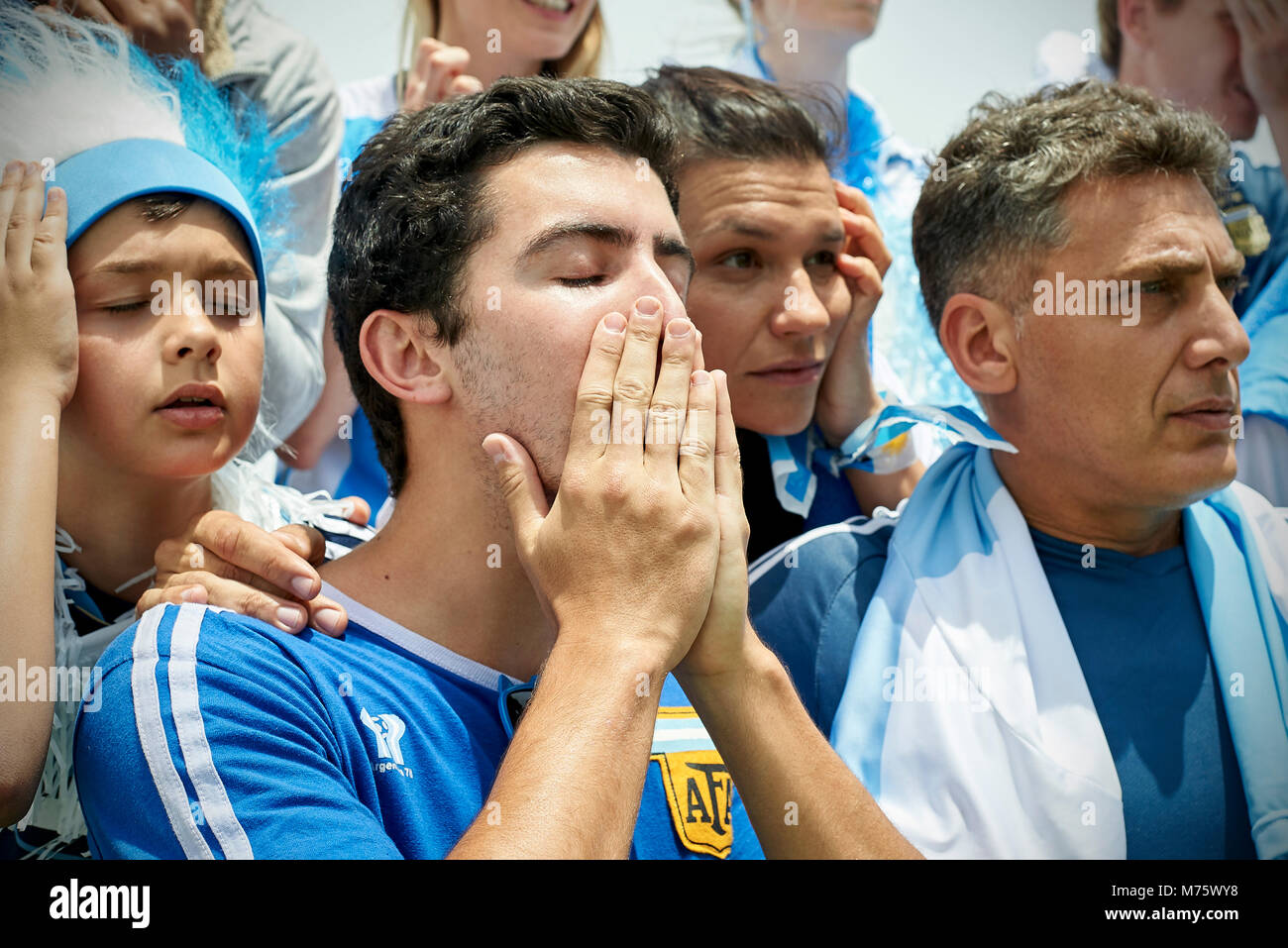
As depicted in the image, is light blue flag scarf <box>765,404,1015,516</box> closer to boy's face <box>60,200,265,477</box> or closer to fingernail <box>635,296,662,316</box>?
fingernail <box>635,296,662,316</box>

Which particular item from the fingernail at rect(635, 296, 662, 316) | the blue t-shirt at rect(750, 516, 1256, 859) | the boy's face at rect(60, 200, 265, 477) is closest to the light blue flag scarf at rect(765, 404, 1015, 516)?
the blue t-shirt at rect(750, 516, 1256, 859)

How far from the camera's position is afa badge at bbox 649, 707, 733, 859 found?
1688mm

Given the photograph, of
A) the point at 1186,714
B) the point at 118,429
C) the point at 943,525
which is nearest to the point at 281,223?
the point at 118,429

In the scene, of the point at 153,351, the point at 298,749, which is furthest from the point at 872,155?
the point at 298,749

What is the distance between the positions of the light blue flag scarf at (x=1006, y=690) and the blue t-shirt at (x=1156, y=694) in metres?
0.04

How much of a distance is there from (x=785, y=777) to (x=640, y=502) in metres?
0.39

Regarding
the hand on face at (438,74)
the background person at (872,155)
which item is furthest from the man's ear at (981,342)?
the hand on face at (438,74)

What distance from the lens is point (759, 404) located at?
91.4 inches

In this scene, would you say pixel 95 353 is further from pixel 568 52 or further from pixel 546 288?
pixel 568 52

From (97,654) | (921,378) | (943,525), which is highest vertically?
(921,378)

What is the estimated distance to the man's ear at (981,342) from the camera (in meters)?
2.18
